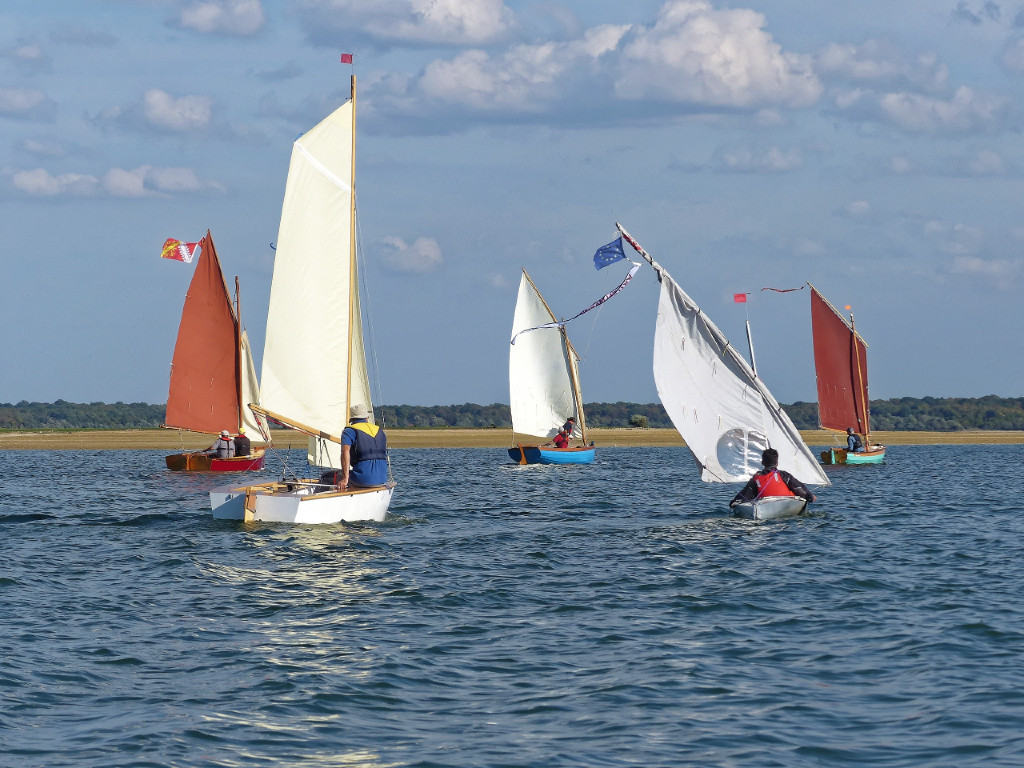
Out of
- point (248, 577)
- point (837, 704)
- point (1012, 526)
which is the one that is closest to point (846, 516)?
point (1012, 526)

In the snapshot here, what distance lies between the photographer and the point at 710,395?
2908 cm

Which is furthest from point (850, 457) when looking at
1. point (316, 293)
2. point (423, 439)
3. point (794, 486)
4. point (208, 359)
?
point (423, 439)

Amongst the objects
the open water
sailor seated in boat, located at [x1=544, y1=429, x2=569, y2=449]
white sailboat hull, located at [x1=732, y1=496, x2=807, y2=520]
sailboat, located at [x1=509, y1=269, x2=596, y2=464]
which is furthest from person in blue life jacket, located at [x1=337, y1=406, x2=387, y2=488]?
sailor seated in boat, located at [x1=544, y1=429, x2=569, y2=449]

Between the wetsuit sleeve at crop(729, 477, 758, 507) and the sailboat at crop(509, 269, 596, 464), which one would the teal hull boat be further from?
the wetsuit sleeve at crop(729, 477, 758, 507)

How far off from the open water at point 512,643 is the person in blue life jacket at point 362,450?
1282mm

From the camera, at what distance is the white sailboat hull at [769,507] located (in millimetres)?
27938

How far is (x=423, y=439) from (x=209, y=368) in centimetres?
5111

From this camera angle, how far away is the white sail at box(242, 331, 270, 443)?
54656 mm

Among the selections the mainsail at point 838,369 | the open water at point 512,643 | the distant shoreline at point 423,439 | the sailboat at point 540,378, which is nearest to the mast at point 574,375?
the sailboat at point 540,378

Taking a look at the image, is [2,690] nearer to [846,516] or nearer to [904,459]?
[846,516]

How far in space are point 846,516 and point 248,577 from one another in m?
17.7

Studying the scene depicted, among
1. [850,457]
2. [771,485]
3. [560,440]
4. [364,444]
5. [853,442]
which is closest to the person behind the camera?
[364,444]

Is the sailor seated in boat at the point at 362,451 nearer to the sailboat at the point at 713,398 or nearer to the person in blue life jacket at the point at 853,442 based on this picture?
the sailboat at the point at 713,398

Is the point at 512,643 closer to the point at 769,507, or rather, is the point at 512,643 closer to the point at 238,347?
the point at 769,507
